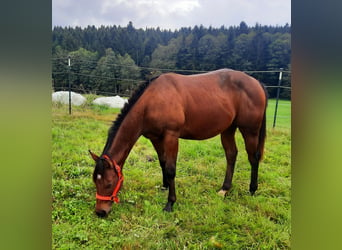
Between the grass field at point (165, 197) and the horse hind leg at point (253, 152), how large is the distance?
31 mm

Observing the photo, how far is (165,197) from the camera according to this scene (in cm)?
164

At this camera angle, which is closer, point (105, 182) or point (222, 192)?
point (105, 182)

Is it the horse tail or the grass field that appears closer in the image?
the grass field

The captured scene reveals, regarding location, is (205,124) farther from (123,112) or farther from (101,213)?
(101,213)

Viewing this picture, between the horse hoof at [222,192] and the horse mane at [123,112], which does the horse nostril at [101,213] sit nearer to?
the horse mane at [123,112]

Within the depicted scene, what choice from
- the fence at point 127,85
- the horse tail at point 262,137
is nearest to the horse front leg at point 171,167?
the fence at point 127,85

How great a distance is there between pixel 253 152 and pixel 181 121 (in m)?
0.50

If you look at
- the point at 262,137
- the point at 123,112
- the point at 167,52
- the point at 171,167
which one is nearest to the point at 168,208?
the point at 171,167

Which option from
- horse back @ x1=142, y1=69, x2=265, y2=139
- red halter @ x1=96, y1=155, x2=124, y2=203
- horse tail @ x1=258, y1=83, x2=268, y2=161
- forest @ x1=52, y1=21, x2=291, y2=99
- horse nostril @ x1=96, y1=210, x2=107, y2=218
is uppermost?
forest @ x1=52, y1=21, x2=291, y2=99

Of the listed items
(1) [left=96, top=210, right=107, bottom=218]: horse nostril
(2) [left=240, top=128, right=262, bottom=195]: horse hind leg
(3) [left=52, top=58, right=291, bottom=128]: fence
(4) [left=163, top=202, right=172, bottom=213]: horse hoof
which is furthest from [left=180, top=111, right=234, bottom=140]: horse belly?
(1) [left=96, top=210, right=107, bottom=218]: horse nostril

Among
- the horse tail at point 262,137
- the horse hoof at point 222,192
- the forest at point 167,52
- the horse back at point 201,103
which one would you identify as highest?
the forest at point 167,52

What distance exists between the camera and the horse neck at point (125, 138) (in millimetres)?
1538

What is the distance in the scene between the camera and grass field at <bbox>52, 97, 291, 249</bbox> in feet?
4.98

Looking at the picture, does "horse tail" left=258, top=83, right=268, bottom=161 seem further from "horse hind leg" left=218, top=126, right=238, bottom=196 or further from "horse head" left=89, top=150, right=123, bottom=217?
"horse head" left=89, top=150, right=123, bottom=217
